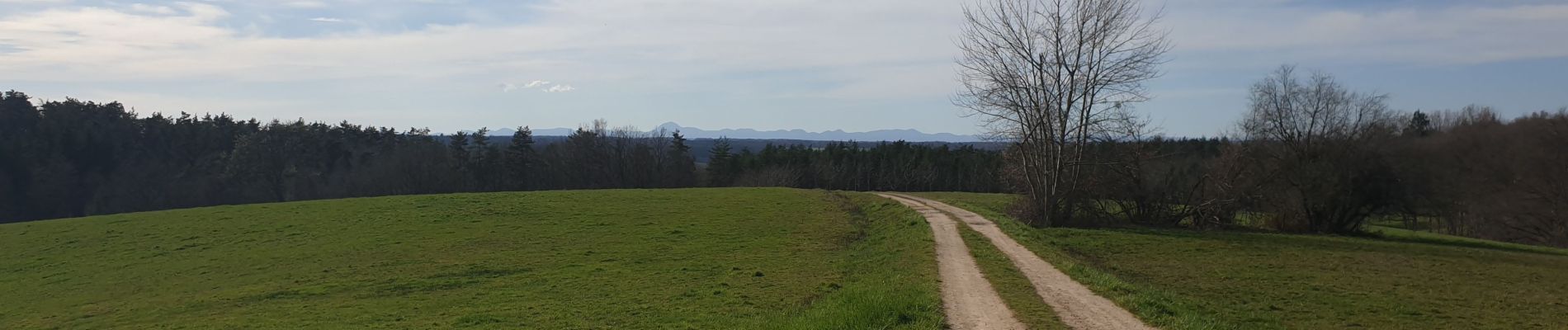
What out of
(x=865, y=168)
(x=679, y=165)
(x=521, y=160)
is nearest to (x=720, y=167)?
(x=679, y=165)

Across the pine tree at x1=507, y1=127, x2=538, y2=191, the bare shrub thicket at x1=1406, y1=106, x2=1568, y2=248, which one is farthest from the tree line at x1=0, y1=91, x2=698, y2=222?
the bare shrub thicket at x1=1406, y1=106, x2=1568, y2=248

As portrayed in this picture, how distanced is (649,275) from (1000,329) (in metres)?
12.7

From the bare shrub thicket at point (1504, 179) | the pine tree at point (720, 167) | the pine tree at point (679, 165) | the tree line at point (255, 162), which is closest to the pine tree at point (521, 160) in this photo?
the tree line at point (255, 162)

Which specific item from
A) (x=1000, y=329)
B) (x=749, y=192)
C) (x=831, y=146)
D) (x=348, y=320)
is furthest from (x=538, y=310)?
(x=831, y=146)

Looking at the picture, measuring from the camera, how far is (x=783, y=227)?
→ 110ft

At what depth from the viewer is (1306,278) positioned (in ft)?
69.2

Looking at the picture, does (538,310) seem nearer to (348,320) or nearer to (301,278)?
(348,320)

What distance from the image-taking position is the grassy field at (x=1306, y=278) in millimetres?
15062

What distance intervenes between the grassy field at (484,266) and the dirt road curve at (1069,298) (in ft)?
6.93

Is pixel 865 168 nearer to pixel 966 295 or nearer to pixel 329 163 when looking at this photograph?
pixel 329 163

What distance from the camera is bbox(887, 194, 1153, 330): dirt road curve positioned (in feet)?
41.3

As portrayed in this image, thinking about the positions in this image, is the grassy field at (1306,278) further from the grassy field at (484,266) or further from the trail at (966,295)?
A: the grassy field at (484,266)

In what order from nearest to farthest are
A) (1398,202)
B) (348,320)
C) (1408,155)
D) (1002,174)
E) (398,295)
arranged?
1. (348,320)
2. (398,295)
3. (1002,174)
4. (1398,202)
5. (1408,155)

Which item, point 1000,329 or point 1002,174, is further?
point 1002,174
